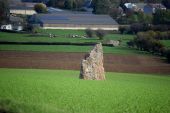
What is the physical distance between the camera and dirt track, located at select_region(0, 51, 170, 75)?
30672 mm

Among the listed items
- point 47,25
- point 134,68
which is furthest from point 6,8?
point 134,68

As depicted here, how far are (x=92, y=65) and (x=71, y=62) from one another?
33.0 ft

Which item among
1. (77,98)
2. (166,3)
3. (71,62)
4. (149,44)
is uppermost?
(166,3)

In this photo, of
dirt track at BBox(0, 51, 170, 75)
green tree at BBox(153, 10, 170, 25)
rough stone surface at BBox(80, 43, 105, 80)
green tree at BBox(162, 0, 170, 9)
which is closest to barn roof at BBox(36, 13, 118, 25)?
green tree at BBox(153, 10, 170, 25)

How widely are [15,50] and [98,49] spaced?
14.0m

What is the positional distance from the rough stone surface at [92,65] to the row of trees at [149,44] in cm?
1329

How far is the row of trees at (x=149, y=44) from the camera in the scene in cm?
3716

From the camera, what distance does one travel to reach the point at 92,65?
22219 mm

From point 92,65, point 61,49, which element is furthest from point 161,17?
point 92,65

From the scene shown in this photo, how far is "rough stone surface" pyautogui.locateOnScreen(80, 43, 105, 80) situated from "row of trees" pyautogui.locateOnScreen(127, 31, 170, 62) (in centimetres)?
1329

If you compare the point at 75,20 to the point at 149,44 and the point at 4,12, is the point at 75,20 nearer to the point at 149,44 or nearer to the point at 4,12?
the point at 4,12

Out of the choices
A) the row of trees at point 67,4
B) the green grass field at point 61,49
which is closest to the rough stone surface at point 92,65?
the green grass field at point 61,49

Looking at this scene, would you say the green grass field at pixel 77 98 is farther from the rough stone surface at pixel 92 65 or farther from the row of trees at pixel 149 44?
the row of trees at pixel 149 44

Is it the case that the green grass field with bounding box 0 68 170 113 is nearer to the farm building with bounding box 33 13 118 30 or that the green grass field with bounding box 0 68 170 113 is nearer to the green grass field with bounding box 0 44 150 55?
the green grass field with bounding box 0 44 150 55
